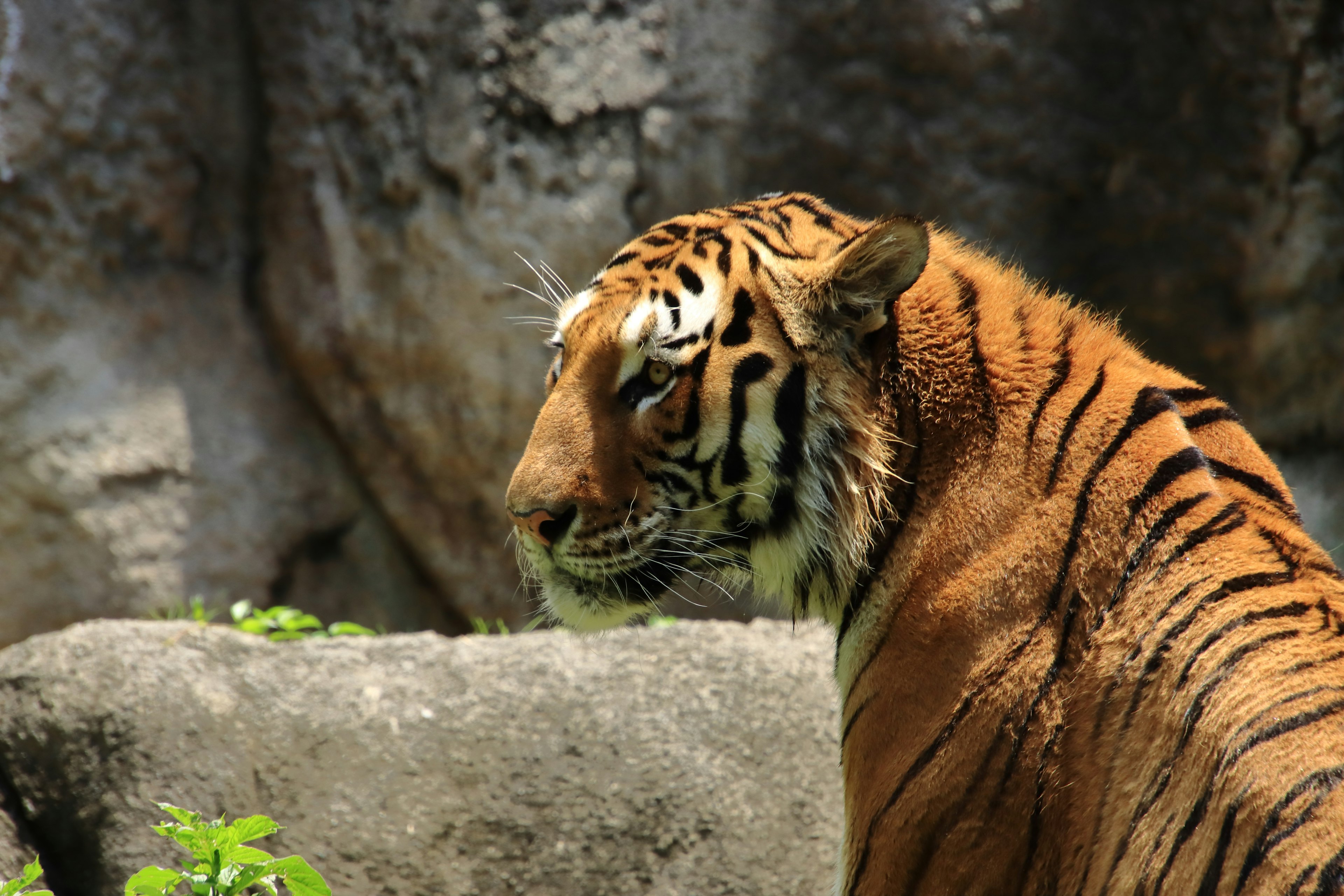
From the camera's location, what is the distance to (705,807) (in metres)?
2.70

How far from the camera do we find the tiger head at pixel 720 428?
6.42 ft

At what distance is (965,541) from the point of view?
1822 mm

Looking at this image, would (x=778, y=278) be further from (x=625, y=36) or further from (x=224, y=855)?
(x=625, y=36)

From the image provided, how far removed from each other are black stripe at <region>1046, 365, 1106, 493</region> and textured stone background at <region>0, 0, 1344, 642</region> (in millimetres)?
2879

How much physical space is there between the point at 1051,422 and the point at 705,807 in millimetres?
1338

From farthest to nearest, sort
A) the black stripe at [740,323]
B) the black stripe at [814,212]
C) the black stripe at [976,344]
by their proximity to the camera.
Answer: the black stripe at [814,212] → the black stripe at [740,323] → the black stripe at [976,344]

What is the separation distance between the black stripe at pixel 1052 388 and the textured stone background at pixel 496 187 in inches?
111

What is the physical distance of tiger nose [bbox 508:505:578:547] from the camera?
6.73ft

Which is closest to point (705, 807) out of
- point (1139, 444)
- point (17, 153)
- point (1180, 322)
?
point (1139, 444)

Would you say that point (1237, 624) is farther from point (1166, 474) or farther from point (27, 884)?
point (27, 884)

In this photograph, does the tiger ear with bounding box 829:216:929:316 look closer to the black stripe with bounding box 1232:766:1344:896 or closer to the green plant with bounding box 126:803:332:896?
the black stripe with bounding box 1232:766:1344:896

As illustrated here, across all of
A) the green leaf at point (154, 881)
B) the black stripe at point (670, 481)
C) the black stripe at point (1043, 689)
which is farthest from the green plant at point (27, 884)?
the black stripe at point (1043, 689)

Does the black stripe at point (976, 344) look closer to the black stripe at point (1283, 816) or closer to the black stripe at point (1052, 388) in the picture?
the black stripe at point (1052, 388)

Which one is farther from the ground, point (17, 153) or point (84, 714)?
point (17, 153)
